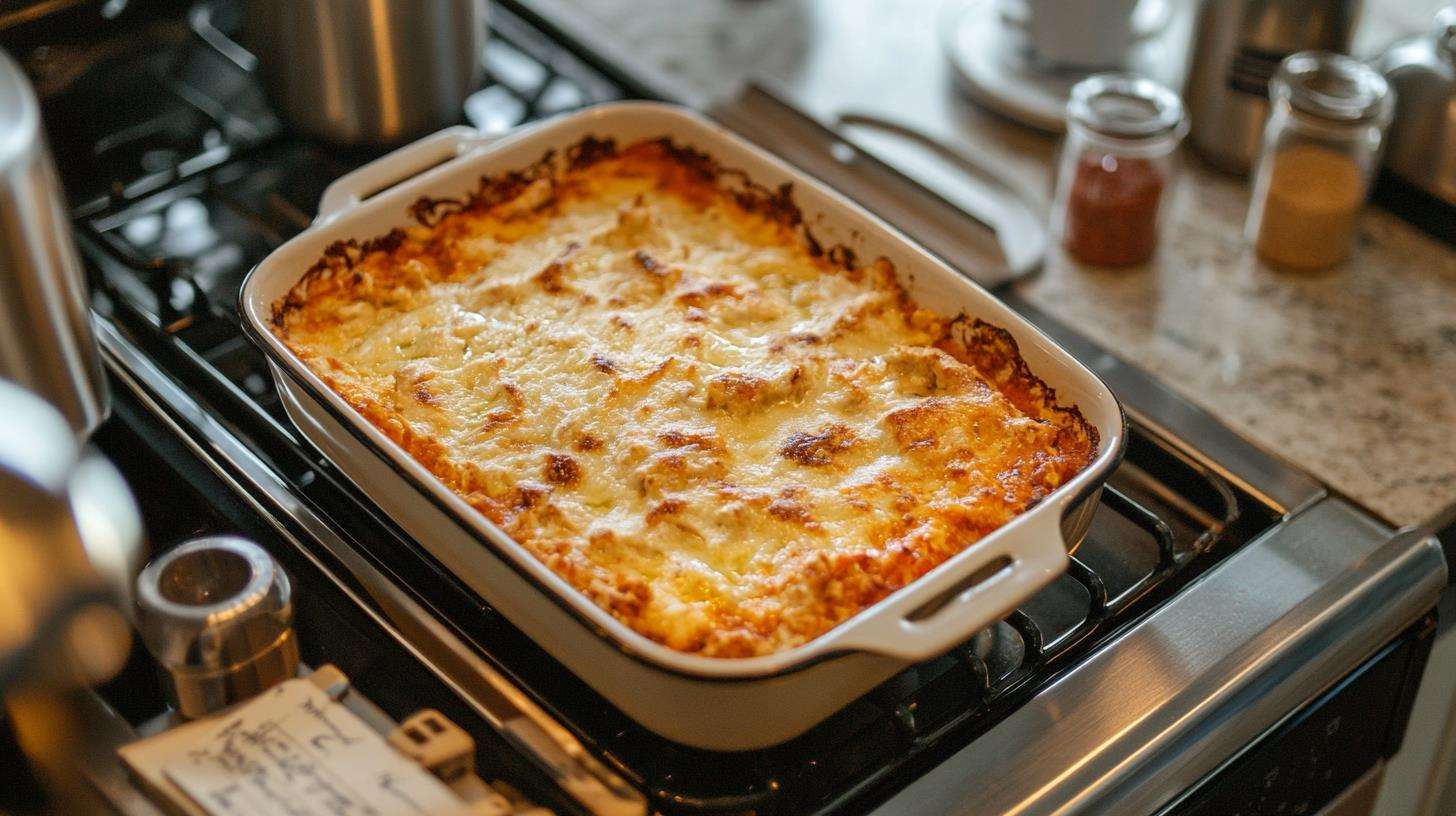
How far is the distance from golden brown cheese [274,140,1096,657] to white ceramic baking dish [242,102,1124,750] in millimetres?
21

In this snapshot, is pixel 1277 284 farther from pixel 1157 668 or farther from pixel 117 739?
pixel 117 739

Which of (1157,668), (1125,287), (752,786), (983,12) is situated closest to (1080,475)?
(1157,668)

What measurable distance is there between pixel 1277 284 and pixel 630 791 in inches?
32.4

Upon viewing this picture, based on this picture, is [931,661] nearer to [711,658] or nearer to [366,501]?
[711,658]

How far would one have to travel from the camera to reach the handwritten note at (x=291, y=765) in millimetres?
699

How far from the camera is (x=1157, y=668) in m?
0.89

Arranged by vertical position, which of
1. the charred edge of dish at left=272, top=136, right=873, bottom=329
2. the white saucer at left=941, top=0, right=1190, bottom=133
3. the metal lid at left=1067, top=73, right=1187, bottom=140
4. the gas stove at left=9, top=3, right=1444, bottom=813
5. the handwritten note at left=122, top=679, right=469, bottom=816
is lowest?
the gas stove at left=9, top=3, right=1444, bottom=813

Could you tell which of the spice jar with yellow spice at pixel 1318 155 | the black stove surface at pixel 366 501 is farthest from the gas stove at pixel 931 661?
the spice jar with yellow spice at pixel 1318 155

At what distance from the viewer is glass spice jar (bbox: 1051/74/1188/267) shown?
122 centimetres

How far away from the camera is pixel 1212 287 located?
128 cm

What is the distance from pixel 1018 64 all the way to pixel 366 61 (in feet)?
2.24


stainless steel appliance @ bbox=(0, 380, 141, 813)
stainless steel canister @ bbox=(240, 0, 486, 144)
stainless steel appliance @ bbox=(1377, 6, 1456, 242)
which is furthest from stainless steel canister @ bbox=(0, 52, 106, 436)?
stainless steel appliance @ bbox=(1377, 6, 1456, 242)

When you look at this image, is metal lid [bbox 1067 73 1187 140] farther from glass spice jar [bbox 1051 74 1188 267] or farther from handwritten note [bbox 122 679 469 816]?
handwritten note [bbox 122 679 469 816]

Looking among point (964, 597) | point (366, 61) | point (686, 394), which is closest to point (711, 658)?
point (964, 597)
